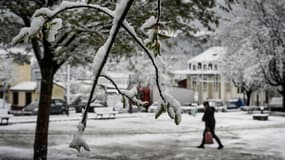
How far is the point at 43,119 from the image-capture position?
1060 cm

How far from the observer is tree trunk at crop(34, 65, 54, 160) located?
1027 centimetres

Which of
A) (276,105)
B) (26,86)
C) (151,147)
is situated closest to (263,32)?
(276,105)

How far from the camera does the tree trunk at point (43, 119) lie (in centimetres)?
1027

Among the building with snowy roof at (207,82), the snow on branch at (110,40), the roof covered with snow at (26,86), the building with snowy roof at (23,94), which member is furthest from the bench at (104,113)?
the building with snowy roof at (207,82)

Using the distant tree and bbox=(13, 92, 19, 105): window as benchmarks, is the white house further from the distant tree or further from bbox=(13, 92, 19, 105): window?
the distant tree

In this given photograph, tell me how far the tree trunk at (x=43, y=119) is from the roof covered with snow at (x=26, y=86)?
3884cm

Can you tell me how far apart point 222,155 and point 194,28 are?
4.40 meters

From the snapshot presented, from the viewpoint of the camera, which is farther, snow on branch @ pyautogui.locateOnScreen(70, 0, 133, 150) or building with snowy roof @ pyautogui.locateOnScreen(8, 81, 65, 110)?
building with snowy roof @ pyautogui.locateOnScreen(8, 81, 65, 110)

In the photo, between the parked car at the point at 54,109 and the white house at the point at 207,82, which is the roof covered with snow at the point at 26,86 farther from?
the white house at the point at 207,82

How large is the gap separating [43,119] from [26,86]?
4072cm

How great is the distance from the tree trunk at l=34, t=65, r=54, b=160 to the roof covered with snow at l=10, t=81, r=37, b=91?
38.8 m

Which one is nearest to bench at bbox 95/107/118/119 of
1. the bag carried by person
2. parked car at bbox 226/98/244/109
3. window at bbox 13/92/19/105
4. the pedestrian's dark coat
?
the bag carried by person

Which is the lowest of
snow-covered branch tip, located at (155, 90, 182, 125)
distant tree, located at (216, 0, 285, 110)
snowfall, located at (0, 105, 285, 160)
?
snowfall, located at (0, 105, 285, 160)

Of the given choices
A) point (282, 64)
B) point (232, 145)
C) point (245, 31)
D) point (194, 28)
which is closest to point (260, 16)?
point (245, 31)
